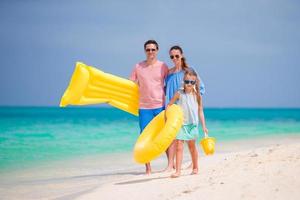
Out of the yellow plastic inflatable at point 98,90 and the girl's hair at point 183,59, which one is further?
the yellow plastic inflatable at point 98,90

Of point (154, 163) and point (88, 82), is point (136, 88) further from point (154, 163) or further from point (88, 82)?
point (154, 163)

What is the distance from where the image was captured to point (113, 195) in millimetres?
4086

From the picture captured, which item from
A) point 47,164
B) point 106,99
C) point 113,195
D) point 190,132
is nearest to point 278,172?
point 190,132

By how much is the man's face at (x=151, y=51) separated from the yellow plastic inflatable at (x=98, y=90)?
1.34 ft

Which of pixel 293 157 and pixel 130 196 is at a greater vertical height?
pixel 293 157

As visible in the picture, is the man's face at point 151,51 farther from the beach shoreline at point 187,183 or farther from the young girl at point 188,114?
the beach shoreline at point 187,183

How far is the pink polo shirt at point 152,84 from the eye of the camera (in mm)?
5276

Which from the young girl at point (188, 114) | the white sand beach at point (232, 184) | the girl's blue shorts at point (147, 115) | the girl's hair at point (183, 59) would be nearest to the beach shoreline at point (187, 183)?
the white sand beach at point (232, 184)

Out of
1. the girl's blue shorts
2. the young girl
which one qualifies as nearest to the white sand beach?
the young girl

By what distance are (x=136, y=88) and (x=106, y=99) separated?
0.44m

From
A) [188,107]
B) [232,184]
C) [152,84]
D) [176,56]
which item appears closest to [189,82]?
[188,107]

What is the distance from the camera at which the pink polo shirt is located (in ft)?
17.3

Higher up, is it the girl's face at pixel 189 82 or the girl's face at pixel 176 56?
the girl's face at pixel 176 56

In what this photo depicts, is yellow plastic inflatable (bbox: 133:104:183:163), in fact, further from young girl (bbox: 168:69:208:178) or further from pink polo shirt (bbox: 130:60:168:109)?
pink polo shirt (bbox: 130:60:168:109)
